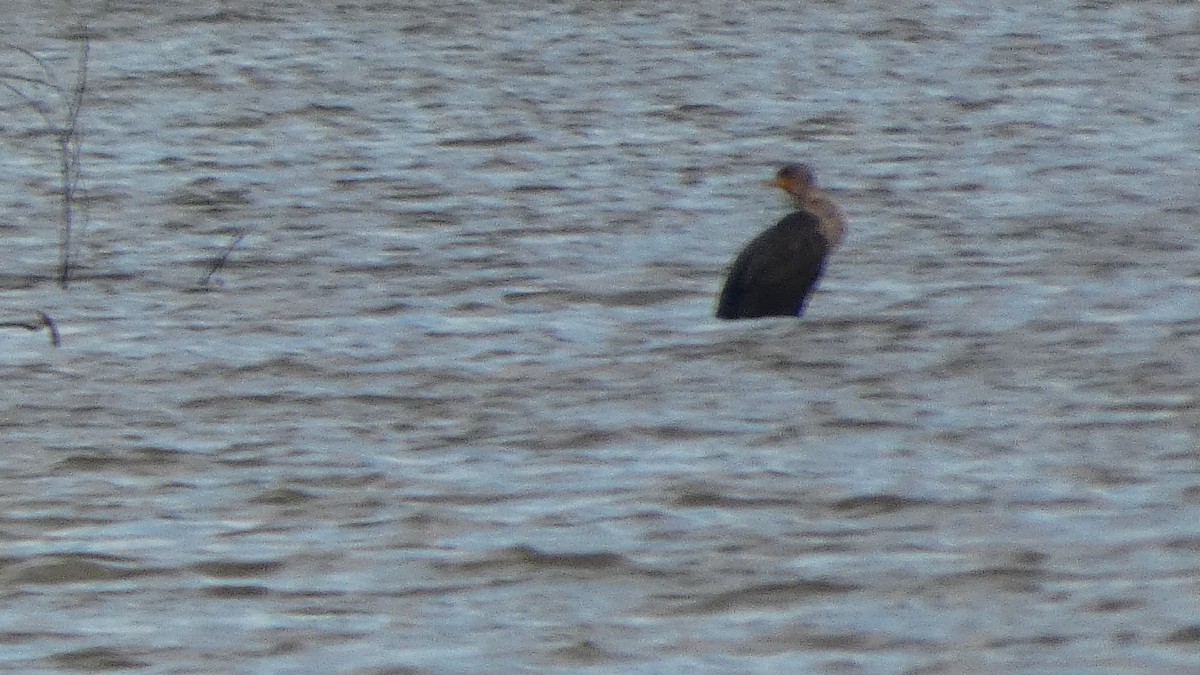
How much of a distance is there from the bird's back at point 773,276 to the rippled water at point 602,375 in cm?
8

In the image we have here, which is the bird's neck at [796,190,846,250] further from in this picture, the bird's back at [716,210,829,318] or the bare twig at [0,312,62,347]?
the bare twig at [0,312,62,347]

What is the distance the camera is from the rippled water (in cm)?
617

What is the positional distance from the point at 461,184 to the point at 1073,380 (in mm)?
5065

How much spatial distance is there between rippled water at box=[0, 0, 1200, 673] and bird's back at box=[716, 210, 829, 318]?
8 cm

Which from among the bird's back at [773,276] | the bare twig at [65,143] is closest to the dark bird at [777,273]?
the bird's back at [773,276]

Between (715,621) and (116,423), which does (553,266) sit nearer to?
(116,423)

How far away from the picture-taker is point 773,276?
9883 millimetres

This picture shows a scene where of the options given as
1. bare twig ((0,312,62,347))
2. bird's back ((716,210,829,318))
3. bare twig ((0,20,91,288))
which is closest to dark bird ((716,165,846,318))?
bird's back ((716,210,829,318))

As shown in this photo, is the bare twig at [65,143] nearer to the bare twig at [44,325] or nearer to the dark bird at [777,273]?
the bare twig at [44,325]

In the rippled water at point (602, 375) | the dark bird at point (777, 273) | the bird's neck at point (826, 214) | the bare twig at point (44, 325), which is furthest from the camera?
the bird's neck at point (826, 214)

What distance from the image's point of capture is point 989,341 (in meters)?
9.43

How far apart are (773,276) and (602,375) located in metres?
1.07

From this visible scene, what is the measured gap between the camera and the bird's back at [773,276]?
32.4ft

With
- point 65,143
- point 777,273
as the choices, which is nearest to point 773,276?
point 777,273
